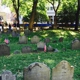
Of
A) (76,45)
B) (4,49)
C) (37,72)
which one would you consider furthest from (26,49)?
(37,72)

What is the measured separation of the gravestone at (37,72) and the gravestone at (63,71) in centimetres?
21

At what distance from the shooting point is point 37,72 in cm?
691

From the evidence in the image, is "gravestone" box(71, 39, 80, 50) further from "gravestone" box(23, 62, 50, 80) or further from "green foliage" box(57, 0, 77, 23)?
"green foliage" box(57, 0, 77, 23)

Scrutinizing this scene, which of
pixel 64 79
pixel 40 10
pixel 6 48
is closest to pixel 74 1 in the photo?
pixel 40 10

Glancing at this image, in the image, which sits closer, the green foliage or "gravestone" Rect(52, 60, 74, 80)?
"gravestone" Rect(52, 60, 74, 80)

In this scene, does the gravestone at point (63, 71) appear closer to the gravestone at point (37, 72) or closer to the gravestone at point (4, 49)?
the gravestone at point (37, 72)

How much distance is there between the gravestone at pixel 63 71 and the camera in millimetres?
6805

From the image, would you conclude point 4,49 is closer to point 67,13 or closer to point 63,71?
point 63,71

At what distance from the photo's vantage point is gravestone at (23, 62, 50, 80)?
6785 millimetres

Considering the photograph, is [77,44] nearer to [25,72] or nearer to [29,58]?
[29,58]

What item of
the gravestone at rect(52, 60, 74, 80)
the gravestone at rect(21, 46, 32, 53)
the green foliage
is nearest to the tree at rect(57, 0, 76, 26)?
the green foliage

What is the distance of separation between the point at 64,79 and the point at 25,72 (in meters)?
1.12

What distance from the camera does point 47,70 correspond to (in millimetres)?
6891

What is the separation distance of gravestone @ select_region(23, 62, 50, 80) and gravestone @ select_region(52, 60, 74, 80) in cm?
21
